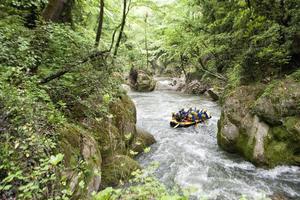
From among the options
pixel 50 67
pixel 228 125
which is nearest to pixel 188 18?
pixel 228 125

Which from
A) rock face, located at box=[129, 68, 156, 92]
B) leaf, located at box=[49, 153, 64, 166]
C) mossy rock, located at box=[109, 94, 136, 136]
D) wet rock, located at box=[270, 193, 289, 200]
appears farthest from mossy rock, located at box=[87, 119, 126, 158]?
rock face, located at box=[129, 68, 156, 92]

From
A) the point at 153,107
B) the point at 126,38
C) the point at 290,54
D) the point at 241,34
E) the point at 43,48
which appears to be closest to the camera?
the point at 43,48

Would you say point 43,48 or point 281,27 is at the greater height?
point 281,27

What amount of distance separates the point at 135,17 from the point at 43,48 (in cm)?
936

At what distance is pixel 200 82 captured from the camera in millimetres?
23047

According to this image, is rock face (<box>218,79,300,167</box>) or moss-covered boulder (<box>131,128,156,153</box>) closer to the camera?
rock face (<box>218,79,300,167</box>)

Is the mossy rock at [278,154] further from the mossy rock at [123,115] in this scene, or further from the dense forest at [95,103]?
the mossy rock at [123,115]

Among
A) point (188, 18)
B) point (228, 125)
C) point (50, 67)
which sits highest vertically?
point (188, 18)

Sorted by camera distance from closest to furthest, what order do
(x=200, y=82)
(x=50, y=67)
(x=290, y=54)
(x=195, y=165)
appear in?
(x=50, y=67) → (x=195, y=165) → (x=290, y=54) → (x=200, y=82)

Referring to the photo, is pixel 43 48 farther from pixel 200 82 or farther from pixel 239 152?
pixel 200 82

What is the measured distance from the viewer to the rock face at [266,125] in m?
6.71

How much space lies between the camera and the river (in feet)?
19.4

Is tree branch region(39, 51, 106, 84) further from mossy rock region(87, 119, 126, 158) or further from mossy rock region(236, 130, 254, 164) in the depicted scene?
mossy rock region(236, 130, 254, 164)

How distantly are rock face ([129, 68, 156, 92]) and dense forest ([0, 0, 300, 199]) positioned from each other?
40.8 feet
